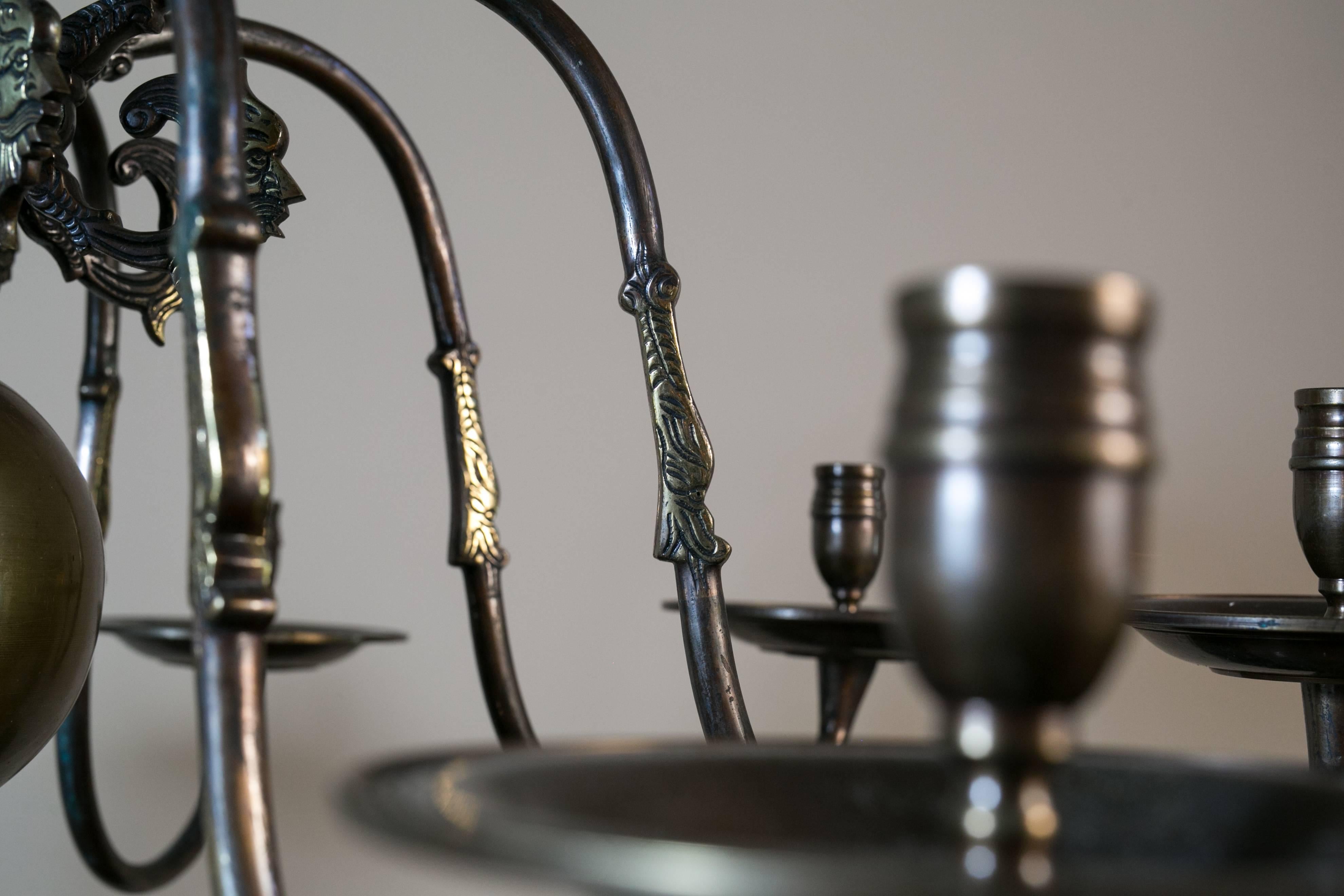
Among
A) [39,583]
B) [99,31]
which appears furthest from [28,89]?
Answer: [39,583]

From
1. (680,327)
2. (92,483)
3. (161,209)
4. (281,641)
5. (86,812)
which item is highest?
(680,327)

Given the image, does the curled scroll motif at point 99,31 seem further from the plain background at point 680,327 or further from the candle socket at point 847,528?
the plain background at point 680,327

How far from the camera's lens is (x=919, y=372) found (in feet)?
0.69

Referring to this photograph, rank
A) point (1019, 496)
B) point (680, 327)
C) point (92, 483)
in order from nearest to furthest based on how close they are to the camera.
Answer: point (1019, 496) < point (92, 483) < point (680, 327)

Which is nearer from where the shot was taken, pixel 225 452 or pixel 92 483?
pixel 225 452

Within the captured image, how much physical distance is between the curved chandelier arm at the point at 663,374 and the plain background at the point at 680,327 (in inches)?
35.3

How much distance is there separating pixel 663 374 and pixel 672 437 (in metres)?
0.03

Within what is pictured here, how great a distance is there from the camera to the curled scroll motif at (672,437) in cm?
56

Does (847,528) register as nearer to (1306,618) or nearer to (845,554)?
(845,554)

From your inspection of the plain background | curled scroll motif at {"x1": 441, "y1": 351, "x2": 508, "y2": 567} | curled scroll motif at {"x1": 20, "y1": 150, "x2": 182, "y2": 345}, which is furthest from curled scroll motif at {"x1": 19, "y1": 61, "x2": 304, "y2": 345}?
the plain background

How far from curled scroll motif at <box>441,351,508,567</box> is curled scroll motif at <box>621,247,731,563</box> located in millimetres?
117

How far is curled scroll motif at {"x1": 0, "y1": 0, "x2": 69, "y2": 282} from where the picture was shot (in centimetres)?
53

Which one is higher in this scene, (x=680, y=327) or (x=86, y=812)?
(x=680, y=327)

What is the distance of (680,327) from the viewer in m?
1.66
